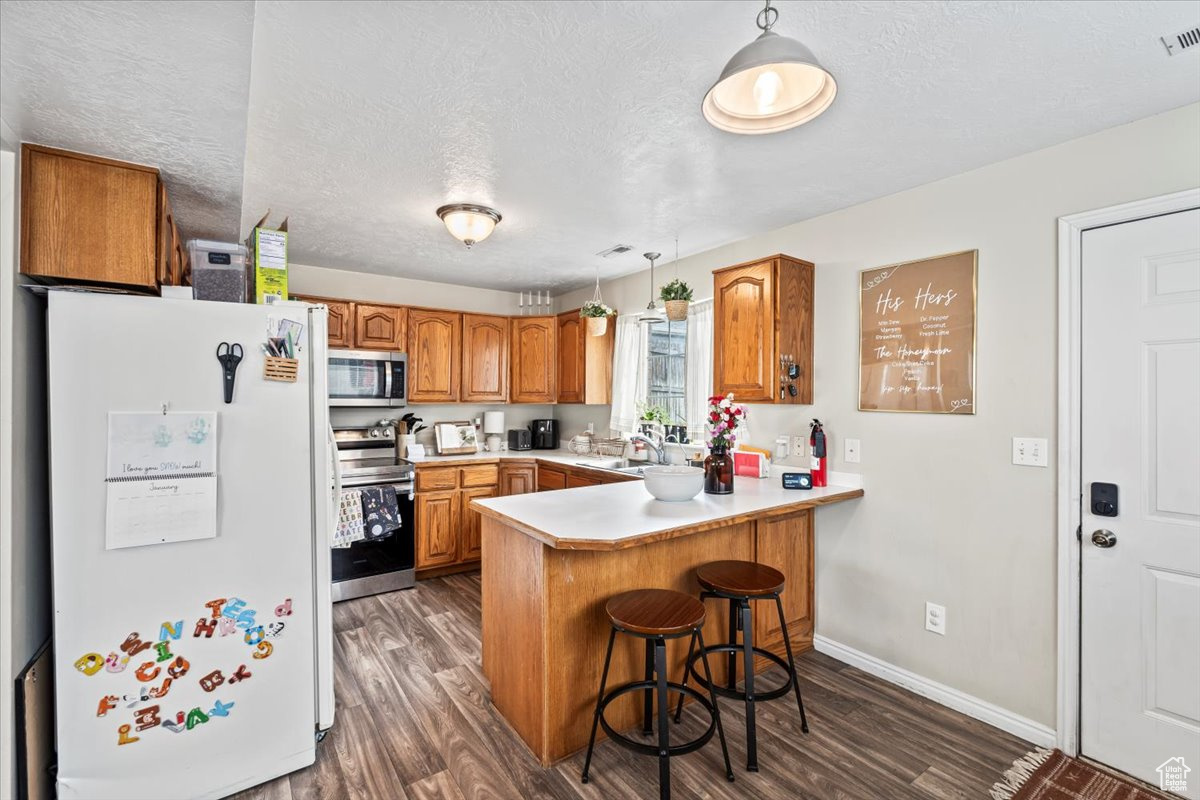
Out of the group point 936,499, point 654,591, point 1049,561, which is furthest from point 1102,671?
point 654,591

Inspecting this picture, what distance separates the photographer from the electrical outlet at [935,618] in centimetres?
248

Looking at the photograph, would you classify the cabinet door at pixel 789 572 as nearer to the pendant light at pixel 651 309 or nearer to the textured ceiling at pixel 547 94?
the pendant light at pixel 651 309

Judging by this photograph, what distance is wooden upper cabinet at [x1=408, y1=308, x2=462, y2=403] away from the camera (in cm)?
443

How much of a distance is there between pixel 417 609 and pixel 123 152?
9.36ft

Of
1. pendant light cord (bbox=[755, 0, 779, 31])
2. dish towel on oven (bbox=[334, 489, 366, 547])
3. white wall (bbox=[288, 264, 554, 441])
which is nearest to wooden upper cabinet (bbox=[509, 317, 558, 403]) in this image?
white wall (bbox=[288, 264, 554, 441])

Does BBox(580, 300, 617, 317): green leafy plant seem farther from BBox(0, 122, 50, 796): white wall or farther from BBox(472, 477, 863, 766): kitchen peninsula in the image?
BBox(0, 122, 50, 796): white wall

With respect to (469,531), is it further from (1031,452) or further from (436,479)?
(1031,452)

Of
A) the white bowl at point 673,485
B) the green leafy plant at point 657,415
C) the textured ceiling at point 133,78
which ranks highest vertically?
the textured ceiling at point 133,78

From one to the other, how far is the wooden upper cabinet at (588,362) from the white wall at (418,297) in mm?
850

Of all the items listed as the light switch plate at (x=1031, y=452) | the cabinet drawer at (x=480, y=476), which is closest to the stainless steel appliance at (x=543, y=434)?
the cabinet drawer at (x=480, y=476)

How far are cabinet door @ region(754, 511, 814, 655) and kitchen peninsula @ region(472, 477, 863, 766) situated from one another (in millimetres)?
16

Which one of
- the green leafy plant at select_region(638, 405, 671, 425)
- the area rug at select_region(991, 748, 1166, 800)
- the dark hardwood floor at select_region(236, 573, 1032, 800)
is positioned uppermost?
the green leafy plant at select_region(638, 405, 671, 425)

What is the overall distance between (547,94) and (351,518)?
3.01 meters

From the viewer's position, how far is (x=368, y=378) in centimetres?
416
